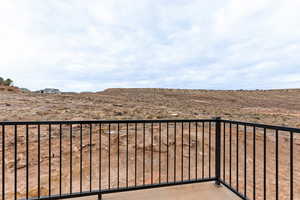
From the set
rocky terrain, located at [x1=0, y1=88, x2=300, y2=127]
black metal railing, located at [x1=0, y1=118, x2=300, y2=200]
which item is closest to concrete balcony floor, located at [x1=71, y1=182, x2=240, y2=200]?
black metal railing, located at [x1=0, y1=118, x2=300, y2=200]

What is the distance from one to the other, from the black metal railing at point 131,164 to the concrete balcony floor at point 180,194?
95mm

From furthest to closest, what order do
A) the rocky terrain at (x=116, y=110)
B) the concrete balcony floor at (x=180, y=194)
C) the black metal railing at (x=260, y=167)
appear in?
the rocky terrain at (x=116, y=110) → the concrete balcony floor at (x=180, y=194) → the black metal railing at (x=260, y=167)

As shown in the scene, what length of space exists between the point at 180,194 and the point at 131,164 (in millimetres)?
1728

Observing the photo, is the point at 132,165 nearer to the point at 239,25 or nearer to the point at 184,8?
the point at 184,8

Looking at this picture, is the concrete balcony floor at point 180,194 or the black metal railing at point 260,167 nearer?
the black metal railing at point 260,167

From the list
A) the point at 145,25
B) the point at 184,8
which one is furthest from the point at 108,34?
the point at 184,8

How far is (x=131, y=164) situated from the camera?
3691mm

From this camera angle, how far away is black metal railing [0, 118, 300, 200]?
209cm

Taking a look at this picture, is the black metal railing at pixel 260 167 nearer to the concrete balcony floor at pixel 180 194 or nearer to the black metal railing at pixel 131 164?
the black metal railing at pixel 131 164

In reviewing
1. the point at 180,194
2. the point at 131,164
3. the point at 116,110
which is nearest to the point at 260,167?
the point at 180,194

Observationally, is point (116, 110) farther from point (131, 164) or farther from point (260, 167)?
point (260, 167)

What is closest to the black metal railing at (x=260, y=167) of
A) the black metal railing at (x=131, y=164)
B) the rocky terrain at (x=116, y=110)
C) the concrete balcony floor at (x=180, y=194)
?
the black metal railing at (x=131, y=164)

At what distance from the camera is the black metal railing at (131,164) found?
6.86 ft

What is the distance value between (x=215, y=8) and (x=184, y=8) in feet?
4.01
